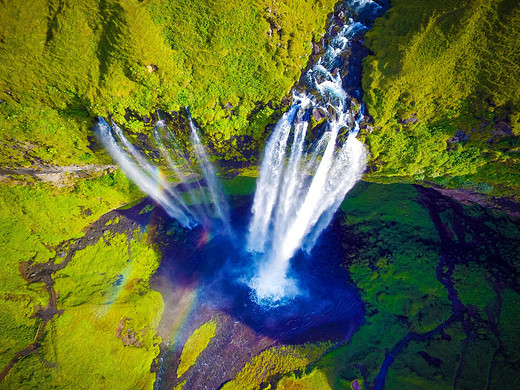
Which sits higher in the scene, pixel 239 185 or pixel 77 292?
pixel 239 185

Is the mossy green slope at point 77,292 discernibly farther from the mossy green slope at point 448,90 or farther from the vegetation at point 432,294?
the mossy green slope at point 448,90

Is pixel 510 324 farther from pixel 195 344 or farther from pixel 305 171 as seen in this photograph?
pixel 195 344

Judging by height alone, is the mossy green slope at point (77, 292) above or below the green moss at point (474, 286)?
above

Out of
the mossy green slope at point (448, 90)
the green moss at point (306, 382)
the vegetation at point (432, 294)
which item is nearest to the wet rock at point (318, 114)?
the mossy green slope at point (448, 90)

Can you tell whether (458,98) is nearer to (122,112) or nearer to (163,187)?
(122,112)

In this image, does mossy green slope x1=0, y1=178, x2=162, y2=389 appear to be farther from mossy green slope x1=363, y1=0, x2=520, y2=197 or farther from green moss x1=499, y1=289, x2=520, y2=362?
green moss x1=499, y1=289, x2=520, y2=362

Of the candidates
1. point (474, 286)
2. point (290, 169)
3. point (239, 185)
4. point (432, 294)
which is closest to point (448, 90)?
point (290, 169)
